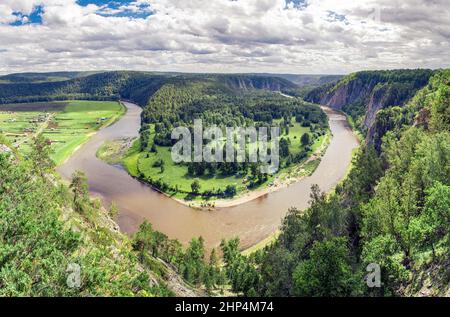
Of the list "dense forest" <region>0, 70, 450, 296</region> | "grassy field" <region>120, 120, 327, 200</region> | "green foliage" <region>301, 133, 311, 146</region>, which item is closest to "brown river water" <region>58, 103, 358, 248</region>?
"grassy field" <region>120, 120, 327, 200</region>

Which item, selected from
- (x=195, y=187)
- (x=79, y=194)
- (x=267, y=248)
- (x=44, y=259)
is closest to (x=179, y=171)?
(x=195, y=187)

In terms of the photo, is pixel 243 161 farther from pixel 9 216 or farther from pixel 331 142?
pixel 9 216

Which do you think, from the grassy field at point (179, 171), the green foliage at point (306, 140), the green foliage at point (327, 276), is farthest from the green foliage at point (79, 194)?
the green foliage at point (306, 140)

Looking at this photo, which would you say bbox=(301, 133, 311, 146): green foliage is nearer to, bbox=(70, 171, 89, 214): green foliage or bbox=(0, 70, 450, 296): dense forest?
bbox=(0, 70, 450, 296): dense forest

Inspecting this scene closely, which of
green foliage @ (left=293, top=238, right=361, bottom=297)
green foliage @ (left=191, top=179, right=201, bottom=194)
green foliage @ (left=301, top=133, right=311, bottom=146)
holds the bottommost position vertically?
green foliage @ (left=191, top=179, right=201, bottom=194)
